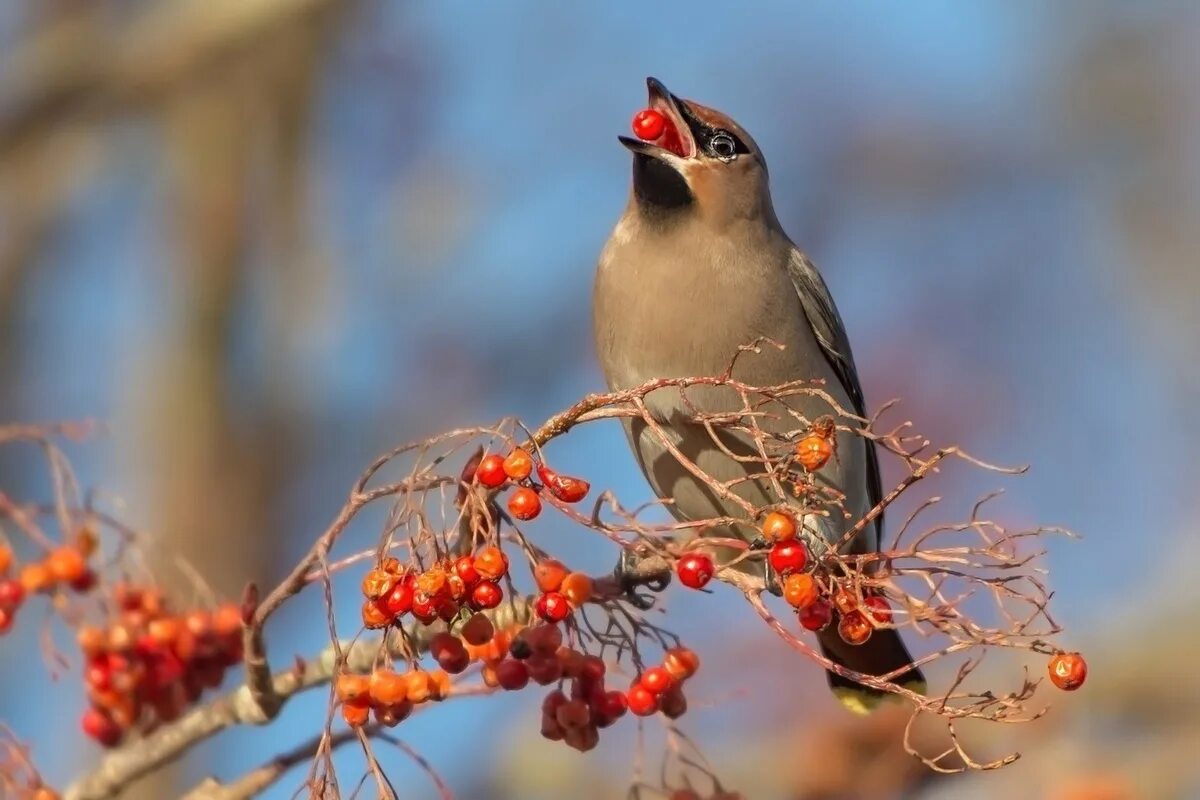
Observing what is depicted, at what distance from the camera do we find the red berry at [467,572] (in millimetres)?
2908

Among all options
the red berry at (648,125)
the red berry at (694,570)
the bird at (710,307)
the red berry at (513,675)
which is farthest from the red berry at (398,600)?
the red berry at (648,125)

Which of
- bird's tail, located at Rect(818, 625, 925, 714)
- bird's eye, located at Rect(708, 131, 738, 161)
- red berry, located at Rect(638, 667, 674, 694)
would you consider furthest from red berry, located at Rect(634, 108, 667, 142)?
red berry, located at Rect(638, 667, 674, 694)

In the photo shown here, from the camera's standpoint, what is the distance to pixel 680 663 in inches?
132

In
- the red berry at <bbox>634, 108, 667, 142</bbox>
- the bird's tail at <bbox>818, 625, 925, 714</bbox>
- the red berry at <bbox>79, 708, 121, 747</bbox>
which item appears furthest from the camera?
the bird's tail at <bbox>818, 625, 925, 714</bbox>

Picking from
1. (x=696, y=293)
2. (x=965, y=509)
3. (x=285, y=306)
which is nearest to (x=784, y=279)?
(x=696, y=293)

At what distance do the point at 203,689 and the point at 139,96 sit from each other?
10.9ft

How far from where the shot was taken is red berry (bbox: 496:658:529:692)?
315 cm

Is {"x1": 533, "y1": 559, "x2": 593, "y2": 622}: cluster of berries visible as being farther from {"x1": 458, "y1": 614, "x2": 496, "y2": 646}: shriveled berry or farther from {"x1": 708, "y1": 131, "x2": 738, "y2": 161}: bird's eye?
{"x1": 708, "y1": 131, "x2": 738, "y2": 161}: bird's eye

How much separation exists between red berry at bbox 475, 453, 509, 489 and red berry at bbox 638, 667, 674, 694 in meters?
0.59

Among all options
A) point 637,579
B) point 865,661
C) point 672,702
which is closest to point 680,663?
point 672,702

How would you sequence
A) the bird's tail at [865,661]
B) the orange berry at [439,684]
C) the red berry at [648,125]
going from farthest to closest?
1. the bird's tail at [865,661]
2. the red berry at [648,125]
3. the orange berry at [439,684]

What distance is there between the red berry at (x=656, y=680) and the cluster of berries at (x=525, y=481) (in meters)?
0.52

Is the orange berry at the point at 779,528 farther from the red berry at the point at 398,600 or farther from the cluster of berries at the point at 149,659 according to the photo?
the cluster of berries at the point at 149,659

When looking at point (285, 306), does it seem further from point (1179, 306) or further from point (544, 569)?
point (544, 569)
